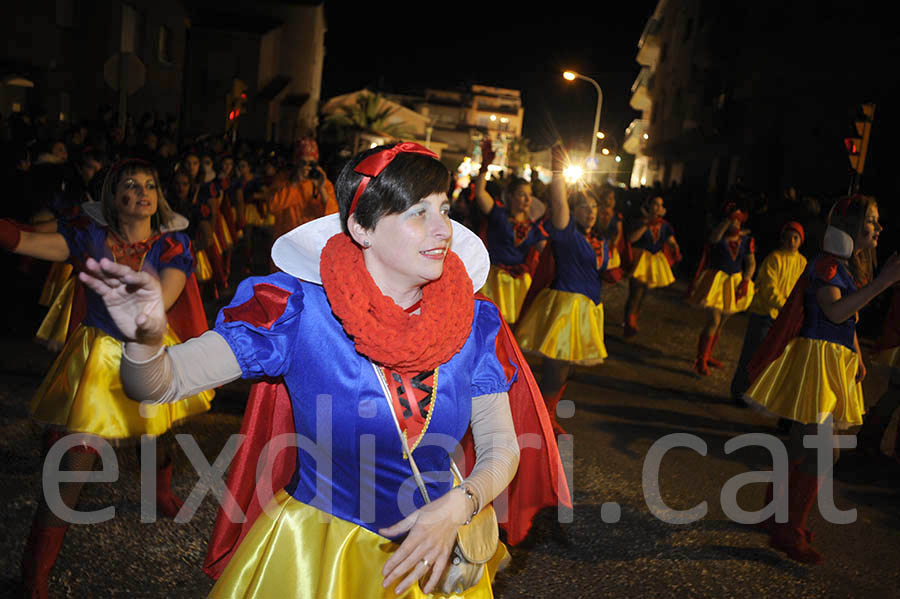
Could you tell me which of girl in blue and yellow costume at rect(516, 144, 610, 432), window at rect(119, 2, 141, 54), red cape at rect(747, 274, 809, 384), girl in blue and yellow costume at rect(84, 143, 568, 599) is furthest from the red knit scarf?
window at rect(119, 2, 141, 54)

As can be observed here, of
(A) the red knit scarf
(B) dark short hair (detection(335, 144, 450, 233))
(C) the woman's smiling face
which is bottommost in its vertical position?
(A) the red knit scarf

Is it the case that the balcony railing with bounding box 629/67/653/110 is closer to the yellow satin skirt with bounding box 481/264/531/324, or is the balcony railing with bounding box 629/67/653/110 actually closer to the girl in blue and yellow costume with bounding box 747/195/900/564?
the yellow satin skirt with bounding box 481/264/531/324

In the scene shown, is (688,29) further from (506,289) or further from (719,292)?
(506,289)

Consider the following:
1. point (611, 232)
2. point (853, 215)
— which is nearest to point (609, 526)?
point (853, 215)

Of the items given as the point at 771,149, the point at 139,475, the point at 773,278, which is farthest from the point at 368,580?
the point at 771,149

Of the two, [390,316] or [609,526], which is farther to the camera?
[609,526]

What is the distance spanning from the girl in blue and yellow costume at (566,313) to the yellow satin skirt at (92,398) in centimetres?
372

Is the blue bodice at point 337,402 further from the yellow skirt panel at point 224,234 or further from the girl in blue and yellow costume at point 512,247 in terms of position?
the yellow skirt panel at point 224,234

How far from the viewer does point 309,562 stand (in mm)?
2258

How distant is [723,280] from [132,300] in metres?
9.27

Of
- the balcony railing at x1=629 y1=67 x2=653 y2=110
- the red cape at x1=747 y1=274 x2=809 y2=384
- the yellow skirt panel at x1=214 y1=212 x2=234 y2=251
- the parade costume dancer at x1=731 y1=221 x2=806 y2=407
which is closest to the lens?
the red cape at x1=747 y1=274 x2=809 y2=384

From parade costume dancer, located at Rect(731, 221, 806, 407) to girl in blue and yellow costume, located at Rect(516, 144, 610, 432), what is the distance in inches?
81.1

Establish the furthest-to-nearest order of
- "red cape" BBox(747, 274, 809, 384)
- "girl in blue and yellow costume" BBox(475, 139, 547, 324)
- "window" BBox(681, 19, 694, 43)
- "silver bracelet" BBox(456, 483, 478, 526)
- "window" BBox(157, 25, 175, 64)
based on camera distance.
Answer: "window" BBox(681, 19, 694, 43) → "window" BBox(157, 25, 175, 64) → "girl in blue and yellow costume" BBox(475, 139, 547, 324) → "red cape" BBox(747, 274, 809, 384) → "silver bracelet" BBox(456, 483, 478, 526)

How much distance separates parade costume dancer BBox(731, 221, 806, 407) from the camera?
26.7 feet
